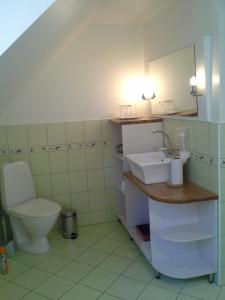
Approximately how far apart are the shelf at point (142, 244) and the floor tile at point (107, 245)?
0.18 m

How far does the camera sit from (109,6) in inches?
106

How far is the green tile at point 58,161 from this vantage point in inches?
127

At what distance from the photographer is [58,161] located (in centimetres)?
326

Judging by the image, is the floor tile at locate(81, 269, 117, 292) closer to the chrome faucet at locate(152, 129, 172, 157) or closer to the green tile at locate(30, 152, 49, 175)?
the chrome faucet at locate(152, 129, 172, 157)

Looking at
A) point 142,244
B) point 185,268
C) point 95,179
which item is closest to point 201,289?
point 185,268

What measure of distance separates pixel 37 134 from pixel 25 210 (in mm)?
798

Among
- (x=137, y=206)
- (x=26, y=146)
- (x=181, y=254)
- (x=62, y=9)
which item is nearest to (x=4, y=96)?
(x=26, y=146)

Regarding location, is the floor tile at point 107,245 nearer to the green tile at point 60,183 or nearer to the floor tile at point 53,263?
the floor tile at point 53,263

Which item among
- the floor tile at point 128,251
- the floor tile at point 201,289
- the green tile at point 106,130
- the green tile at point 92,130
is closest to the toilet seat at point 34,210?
the floor tile at point 128,251

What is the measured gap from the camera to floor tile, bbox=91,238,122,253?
287 cm

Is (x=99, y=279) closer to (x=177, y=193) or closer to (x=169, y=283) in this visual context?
(x=169, y=283)

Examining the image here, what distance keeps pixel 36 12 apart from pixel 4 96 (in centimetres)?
124

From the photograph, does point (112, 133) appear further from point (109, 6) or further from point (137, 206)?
point (109, 6)

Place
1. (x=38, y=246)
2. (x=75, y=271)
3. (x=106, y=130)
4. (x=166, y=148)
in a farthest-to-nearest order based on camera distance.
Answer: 1. (x=106, y=130)
2. (x=38, y=246)
3. (x=166, y=148)
4. (x=75, y=271)
